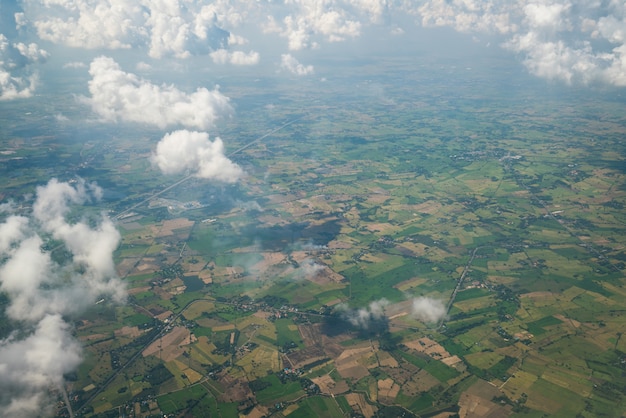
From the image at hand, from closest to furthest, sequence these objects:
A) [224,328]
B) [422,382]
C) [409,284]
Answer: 1. [422,382]
2. [224,328]
3. [409,284]

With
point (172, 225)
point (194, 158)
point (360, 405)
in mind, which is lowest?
point (360, 405)

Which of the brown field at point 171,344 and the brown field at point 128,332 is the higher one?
the brown field at point 128,332

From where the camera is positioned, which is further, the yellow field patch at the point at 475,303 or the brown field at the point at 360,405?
the yellow field patch at the point at 475,303

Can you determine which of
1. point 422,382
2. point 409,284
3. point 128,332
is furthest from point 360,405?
point 128,332

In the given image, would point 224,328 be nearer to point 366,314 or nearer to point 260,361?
point 260,361

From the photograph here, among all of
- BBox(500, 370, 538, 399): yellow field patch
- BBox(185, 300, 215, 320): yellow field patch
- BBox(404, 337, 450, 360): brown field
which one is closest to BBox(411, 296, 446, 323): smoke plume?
BBox(404, 337, 450, 360): brown field

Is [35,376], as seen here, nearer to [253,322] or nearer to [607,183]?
[253,322]

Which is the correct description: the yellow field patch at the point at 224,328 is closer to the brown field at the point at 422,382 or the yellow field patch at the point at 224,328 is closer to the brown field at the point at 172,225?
the brown field at the point at 422,382

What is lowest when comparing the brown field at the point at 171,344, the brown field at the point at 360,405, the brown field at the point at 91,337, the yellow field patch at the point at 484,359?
the yellow field patch at the point at 484,359

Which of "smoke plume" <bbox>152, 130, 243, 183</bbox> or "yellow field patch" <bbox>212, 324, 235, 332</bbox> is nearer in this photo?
"yellow field patch" <bbox>212, 324, 235, 332</bbox>

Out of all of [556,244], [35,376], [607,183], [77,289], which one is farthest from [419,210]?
[35,376]

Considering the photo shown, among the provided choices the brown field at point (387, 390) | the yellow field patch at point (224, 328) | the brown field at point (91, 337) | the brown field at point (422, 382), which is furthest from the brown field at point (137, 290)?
the brown field at point (422, 382)

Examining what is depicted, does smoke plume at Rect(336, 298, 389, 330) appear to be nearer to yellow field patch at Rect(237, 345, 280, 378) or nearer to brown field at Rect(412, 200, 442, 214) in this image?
yellow field patch at Rect(237, 345, 280, 378)
